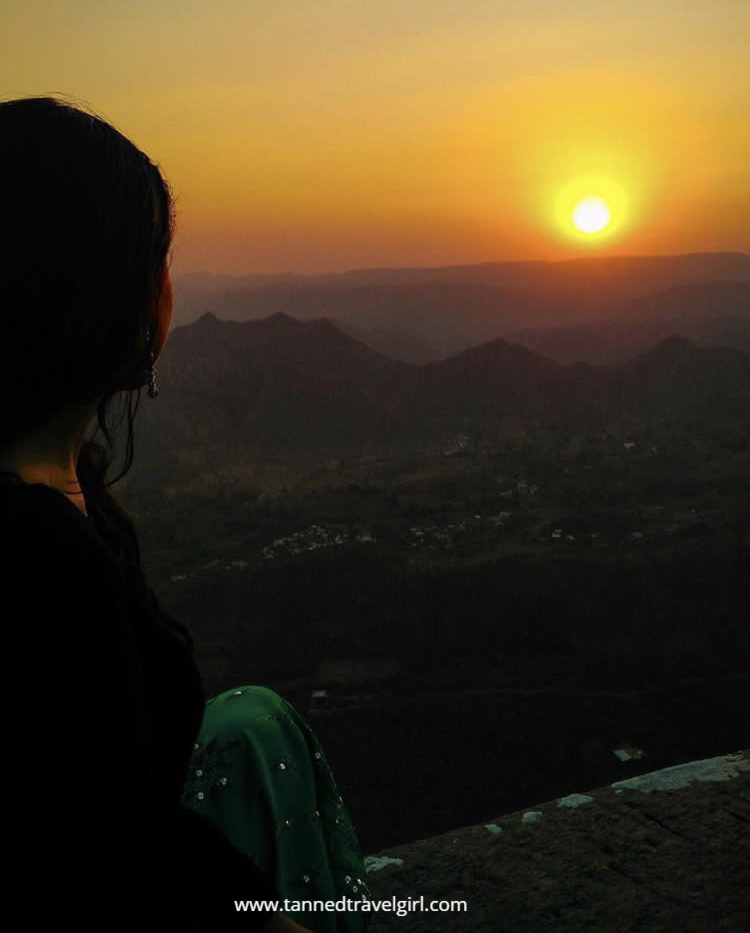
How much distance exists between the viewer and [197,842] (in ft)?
4.00

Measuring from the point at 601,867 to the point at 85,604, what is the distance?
154 cm

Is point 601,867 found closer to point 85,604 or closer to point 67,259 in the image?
point 85,604

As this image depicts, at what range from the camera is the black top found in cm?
90

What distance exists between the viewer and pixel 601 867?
6.63ft

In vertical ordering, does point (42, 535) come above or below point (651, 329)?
above

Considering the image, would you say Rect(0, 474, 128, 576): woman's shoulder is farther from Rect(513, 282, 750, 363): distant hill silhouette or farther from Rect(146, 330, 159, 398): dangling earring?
Rect(513, 282, 750, 363): distant hill silhouette

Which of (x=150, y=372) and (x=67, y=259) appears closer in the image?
(x=67, y=259)

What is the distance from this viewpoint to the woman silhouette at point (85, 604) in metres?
0.91

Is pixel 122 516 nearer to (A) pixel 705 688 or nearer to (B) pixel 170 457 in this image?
(A) pixel 705 688

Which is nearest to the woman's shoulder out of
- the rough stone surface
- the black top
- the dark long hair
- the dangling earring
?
the black top

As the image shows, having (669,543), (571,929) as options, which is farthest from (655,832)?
(669,543)

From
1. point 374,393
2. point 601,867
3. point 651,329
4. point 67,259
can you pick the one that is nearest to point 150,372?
point 67,259

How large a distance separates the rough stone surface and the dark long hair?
1.39 meters

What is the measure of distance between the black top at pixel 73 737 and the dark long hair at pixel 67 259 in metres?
0.14
